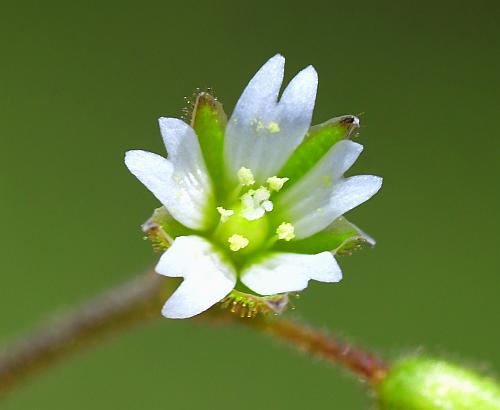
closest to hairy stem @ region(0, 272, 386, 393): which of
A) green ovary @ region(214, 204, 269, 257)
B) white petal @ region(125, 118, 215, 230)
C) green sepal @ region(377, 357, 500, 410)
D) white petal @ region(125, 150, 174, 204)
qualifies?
green sepal @ region(377, 357, 500, 410)

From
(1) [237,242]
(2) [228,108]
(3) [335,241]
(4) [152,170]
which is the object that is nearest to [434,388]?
(3) [335,241]

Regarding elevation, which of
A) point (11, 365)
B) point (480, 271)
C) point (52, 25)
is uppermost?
point (52, 25)

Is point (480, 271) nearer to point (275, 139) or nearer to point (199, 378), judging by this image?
point (199, 378)

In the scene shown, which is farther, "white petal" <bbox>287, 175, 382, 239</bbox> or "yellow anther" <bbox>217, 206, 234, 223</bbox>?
"yellow anther" <bbox>217, 206, 234, 223</bbox>

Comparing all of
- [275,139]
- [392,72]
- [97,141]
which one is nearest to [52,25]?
[97,141]

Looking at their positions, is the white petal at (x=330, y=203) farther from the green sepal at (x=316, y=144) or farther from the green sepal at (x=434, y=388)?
the green sepal at (x=434, y=388)

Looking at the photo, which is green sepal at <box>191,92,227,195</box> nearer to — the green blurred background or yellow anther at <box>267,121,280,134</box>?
yellow anther at <box>267,121,280,134</box>
